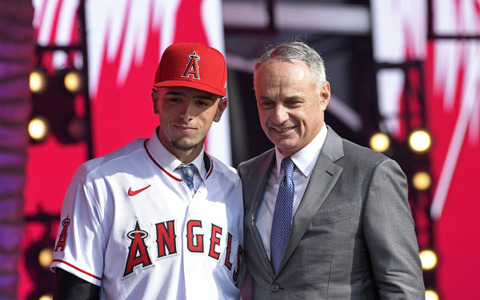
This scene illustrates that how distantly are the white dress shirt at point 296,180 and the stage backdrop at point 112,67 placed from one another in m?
1.49

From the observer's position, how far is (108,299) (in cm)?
216

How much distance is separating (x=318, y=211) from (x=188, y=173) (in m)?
0.52

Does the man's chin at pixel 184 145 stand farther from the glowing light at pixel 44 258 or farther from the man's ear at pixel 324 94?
the glowing light at pixel 44 258

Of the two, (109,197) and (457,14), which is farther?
(457,14)

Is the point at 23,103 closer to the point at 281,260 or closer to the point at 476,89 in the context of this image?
the point at 281,260

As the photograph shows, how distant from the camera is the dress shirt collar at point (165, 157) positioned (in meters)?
2.26

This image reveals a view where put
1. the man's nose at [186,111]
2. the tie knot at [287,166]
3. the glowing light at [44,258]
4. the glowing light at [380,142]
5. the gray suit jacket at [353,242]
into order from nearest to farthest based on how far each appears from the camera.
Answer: the gray suit jacket at [353,242] → the man's nose at [186,111] → the tie knot at [287,166] → the glowing light at [44,258] → the glowing light at [380,142]

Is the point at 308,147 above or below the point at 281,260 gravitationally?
above

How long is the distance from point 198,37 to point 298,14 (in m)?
0.69

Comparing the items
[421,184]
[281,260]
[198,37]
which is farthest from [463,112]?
[281,260]

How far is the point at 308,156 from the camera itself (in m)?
2.32

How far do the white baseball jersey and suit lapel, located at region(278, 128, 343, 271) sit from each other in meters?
0.28

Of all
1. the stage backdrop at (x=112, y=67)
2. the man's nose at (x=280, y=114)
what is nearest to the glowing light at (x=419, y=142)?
the stage backdrop at (x=112, y=67)

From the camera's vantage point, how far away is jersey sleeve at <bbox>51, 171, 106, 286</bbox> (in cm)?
208
